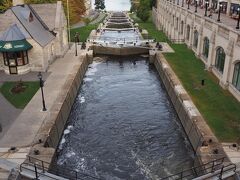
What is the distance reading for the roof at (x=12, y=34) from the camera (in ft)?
125

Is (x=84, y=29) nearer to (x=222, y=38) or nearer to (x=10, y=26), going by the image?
(x=10, y=26)

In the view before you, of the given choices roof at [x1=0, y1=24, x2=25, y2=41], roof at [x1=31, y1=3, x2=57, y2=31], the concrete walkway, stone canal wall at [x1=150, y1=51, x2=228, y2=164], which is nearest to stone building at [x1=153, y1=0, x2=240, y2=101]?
stone canal wall at [x1=150, y1=51, x2=228, y2=164]

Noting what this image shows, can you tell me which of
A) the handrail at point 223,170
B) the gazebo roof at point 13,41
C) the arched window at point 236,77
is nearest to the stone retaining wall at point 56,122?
the gazebo roof at point 13,41

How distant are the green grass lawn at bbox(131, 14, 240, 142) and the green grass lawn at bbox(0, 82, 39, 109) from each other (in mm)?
15872

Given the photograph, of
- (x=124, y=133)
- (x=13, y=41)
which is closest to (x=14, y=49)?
(x=13, y=41)

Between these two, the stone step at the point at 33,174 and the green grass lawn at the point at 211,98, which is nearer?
the stone step at the point at 33,174

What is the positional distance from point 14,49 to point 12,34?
89.5 inches

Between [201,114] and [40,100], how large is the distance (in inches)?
586

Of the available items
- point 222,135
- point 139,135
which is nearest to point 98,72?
point 139,135

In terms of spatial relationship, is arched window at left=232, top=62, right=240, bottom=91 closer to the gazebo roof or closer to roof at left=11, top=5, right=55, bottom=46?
roof at left=11, top=5, right=55, bottom=46

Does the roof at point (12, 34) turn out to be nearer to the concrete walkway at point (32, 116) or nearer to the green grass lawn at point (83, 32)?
the concrete walkway at point (32, 116)

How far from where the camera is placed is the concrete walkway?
23.9 m

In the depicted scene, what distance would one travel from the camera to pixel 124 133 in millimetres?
28516

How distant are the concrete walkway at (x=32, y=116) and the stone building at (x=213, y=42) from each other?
57.2ft
